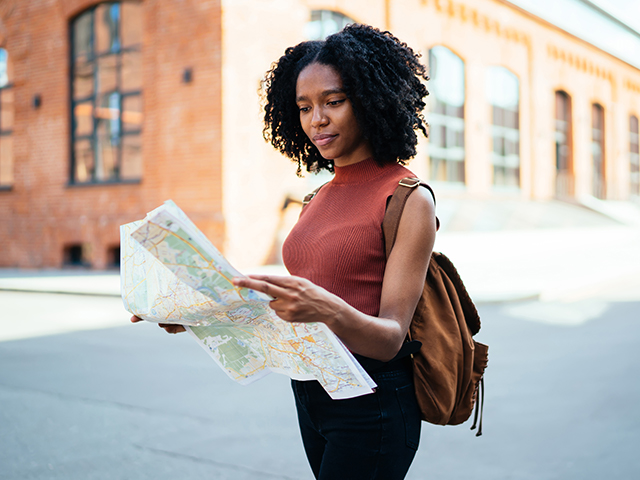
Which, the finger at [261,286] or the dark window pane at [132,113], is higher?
the dark window pane at [132,113]

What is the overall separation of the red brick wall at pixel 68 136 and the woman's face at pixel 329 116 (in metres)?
11.7

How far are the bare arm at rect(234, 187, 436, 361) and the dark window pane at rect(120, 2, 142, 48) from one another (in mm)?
14840

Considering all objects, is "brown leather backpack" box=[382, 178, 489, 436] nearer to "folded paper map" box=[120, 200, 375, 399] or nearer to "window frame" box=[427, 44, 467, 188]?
"folded paper map" box=[120, 200, 375, 399]

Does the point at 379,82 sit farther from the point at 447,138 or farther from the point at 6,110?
the point at 447,138

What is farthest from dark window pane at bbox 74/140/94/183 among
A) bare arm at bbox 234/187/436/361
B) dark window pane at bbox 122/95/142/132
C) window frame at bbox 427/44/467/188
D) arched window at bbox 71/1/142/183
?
bare arm at bbox 234/187/436/361

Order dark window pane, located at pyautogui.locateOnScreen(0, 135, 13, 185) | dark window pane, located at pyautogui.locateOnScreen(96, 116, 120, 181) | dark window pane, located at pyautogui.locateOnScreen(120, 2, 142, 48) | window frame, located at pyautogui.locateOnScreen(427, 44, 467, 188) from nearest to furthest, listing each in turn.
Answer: dark window pane, located at pyautogui.locateOnScreen(120, 2, 142, 48), dark window pane, located at pyautogui.locateOnScreen(96, 116, 120, 181), dark window pane, located at pyautogui.locateOnScreen(0, 135, 13, 185), window frame, located at pyautogui.locateOnScreen(427, 44, 467, 188)

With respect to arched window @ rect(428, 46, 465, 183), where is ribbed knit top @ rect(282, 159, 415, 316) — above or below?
below

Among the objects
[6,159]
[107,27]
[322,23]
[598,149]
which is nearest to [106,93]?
[107,27]

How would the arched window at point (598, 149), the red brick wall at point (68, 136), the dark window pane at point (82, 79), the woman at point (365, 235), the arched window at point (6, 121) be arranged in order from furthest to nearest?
the arched window at point (598, 149)
the arched window at point (6, 121)
the dark window pane at point (82, 79)
the red brick wall at point (68, 136)
the woman at point (365, 235)

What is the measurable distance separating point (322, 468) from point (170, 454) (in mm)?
2717

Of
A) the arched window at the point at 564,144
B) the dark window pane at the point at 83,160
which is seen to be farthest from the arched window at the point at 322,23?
the arched window at the point at 564,144

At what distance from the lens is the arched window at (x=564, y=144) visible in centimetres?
2805

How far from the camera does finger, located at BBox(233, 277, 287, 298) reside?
121cm

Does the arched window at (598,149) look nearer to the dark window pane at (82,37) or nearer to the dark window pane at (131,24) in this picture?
the dark window pane at (131,24)
